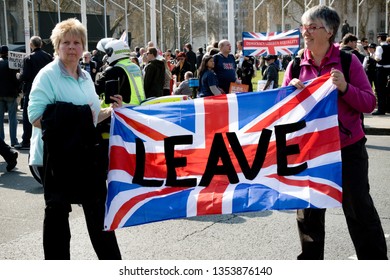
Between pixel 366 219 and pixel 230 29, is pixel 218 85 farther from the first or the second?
pixel 230 29

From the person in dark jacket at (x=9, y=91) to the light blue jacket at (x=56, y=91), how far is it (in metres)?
8.73

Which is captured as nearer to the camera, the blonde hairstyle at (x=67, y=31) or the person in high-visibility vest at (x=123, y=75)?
the blonde hairstyle at (x=67, y=31)

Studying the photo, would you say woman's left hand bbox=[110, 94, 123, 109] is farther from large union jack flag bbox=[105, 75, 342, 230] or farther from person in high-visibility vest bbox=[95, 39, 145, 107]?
person in high-visibility vest bbox=[95, 39, 145, 107]

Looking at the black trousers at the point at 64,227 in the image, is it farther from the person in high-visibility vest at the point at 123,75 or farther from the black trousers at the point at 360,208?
the person in high-visibility vest at the point at 123,75

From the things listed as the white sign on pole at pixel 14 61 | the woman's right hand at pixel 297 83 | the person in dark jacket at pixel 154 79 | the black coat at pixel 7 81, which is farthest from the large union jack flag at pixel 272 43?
the woman's right hand at pixel 297 83

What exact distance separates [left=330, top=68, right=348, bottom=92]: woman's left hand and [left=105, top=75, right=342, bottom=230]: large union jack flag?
149mm

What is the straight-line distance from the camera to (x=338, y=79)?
14.4 ft

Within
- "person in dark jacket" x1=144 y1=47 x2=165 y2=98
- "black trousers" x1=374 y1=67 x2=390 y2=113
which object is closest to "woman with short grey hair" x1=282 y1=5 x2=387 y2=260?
"person in dark jacket" x1=144 y1=47 x2=165 y2=98

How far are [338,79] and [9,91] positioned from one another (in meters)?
9.77

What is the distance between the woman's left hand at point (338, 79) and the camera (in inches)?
172

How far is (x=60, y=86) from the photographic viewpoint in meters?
4.55

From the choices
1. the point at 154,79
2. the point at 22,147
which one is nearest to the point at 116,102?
the point at 154,79

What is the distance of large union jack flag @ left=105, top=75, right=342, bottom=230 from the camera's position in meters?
4.60

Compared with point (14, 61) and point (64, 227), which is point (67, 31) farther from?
point (14, 61)
